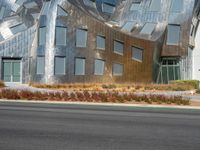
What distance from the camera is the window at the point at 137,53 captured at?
1774 inches

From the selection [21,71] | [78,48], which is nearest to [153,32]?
[78,48]

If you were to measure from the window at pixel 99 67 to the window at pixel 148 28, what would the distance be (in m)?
7.53

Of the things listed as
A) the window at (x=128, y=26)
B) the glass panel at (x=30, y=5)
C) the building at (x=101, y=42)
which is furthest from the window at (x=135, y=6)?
the glass panel at (x=30, y=5)

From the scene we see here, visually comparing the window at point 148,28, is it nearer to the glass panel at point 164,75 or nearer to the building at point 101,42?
the building at point 101,42

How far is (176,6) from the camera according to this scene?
49312 mm

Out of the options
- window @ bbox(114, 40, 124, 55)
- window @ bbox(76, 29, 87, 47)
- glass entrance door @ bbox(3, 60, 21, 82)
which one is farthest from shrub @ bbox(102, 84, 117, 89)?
glass entrance door @ bbox(3, 60, 21, 82)

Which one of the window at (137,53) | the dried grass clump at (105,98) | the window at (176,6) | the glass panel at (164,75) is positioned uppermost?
the window at (176,6)

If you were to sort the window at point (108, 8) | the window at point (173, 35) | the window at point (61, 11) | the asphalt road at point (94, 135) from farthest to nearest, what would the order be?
the window at point (108, 8) < the window at point (173, 35) < the window at point (61, 11) < the asphalt road at point (94, 135)

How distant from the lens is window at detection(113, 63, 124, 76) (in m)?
44.7

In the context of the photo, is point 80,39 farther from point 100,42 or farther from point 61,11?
point 61,11

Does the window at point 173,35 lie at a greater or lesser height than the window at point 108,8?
lesser

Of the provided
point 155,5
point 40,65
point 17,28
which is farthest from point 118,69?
point 17,28

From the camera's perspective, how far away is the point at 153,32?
4853cm

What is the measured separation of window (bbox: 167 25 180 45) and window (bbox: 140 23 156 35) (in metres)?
1.93
